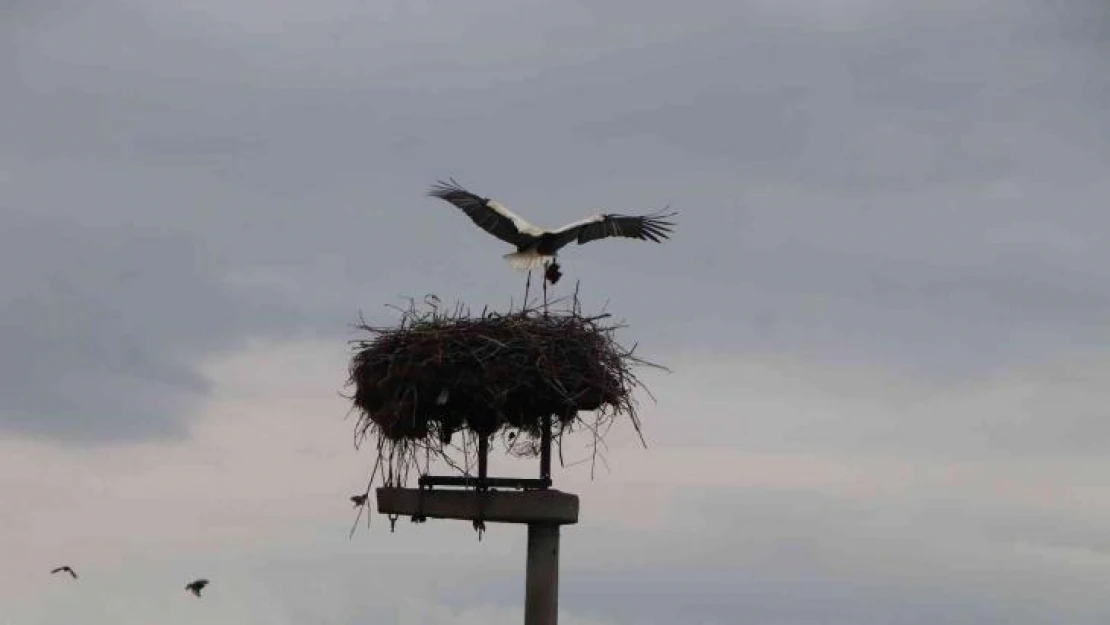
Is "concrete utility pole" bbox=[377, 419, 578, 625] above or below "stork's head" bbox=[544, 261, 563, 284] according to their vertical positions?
below

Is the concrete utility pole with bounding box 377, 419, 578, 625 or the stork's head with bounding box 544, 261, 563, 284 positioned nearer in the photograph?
the concrete utility pole with bounding box 377, 419, 578, 625

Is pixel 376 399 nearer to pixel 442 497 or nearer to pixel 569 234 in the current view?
pixel 442 497

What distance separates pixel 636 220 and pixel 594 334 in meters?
1.07

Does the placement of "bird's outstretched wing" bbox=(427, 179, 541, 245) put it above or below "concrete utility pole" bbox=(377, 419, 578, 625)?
above

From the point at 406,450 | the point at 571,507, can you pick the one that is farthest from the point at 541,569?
the point at 406,450

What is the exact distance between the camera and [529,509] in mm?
9867

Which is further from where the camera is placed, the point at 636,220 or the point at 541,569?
the point at 636,220

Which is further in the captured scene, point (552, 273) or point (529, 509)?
point (552, 273)

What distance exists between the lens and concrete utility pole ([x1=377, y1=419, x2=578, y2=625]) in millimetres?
9836

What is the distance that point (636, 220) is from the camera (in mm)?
10906

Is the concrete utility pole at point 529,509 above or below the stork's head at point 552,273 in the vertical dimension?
below

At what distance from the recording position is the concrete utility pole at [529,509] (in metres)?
9.84

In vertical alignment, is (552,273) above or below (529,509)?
above

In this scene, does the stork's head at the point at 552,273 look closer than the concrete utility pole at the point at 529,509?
No
